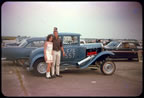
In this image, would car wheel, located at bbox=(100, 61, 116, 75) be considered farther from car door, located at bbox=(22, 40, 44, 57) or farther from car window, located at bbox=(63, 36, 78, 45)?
car door, located at bbox=(22, 40, 44, 57)

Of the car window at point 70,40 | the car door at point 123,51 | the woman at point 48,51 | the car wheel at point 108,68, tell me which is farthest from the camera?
the car door at point 123,51

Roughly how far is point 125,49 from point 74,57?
578cm

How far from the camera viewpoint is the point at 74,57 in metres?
7.62

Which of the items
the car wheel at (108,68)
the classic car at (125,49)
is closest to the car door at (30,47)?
the car wheel at (108,68)

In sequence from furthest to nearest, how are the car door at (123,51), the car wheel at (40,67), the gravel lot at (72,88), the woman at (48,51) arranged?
the car door at (123,51)
the car wheel at (40,67)
the woman at (48,51)
the gravel lot at (72,88)

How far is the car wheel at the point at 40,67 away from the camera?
7.37 meters

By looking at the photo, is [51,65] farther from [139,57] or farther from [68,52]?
[139,57]

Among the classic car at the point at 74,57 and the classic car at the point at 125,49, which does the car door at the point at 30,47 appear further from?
the classic car at the point at 125,49

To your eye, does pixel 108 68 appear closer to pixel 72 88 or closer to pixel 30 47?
pixel 72 88

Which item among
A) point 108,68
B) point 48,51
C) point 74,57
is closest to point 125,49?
point 108,68

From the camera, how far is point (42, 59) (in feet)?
24.5

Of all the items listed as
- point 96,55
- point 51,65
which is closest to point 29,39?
point 51,65

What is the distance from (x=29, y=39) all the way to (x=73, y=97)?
525cm

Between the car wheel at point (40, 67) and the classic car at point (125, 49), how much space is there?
18.8 feet
